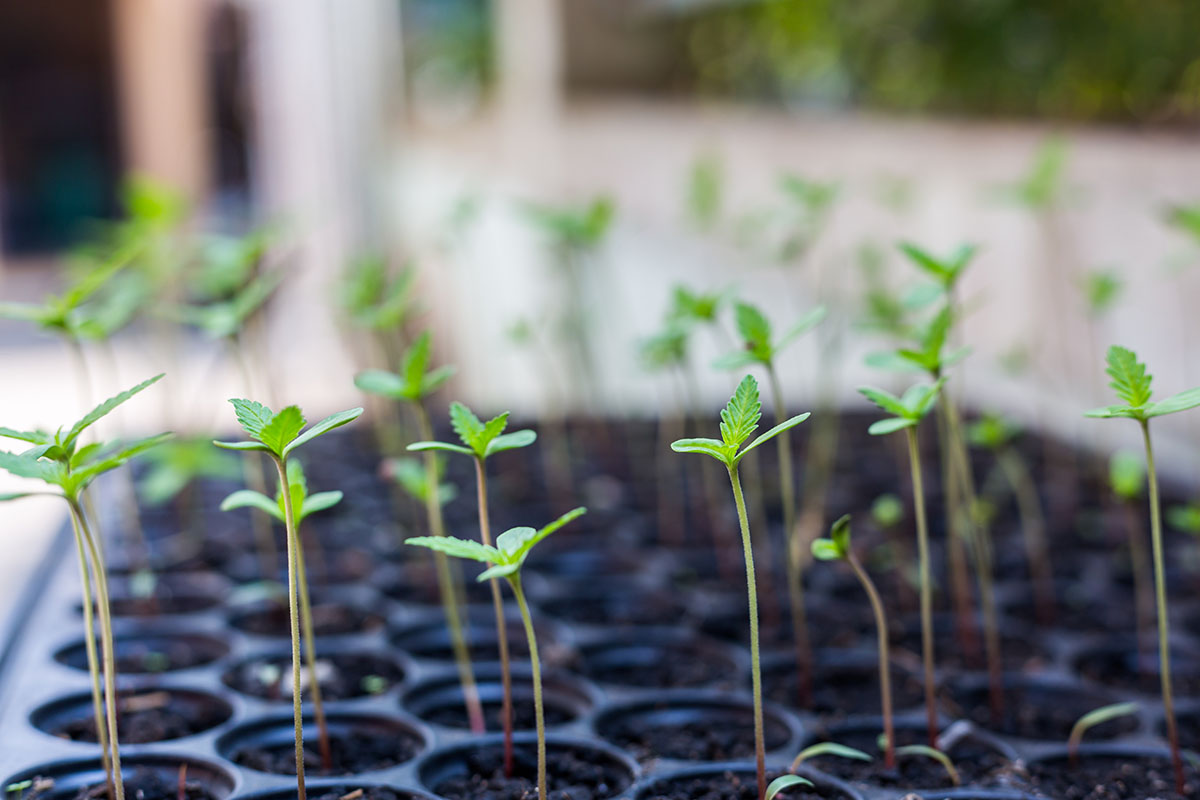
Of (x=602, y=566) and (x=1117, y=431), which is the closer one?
(x=602, y=566)

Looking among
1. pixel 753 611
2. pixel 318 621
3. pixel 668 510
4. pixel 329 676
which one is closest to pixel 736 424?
pixel 753 611

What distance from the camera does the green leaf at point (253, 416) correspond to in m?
0.67

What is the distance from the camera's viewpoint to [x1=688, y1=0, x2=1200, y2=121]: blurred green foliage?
6.66ft

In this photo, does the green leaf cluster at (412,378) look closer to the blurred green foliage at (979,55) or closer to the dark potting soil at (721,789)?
the dark potting soil at (721,789)

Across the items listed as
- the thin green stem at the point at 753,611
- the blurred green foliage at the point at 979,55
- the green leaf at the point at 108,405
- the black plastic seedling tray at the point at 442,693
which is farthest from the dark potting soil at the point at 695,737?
the blurred green foliage at the point at 979,55

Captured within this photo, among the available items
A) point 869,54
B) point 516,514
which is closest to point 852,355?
point 869,54

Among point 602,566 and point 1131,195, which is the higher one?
point 1131,195

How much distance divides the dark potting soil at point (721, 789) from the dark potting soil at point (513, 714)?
6.4 inches

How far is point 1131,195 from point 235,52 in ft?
28.2

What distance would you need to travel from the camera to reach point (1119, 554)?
1455mm

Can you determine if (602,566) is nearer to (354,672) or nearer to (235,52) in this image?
(354,672)

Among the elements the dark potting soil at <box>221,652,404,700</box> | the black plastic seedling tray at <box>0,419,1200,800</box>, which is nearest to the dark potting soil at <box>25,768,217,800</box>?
the black plastic seedling tray at <box>0,419,1200,800</box>

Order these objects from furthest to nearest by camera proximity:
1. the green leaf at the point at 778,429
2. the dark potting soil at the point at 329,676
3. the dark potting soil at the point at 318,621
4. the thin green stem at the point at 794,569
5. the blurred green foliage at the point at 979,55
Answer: the blurred green foliage at the point at 979,55
the dark potting soil at the point at 318,621
the dark potting soil at the point at 329,676
the thin green stem at the point at 794,569
the green leaf at the point at 778,429

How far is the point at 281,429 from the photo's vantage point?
68cm
